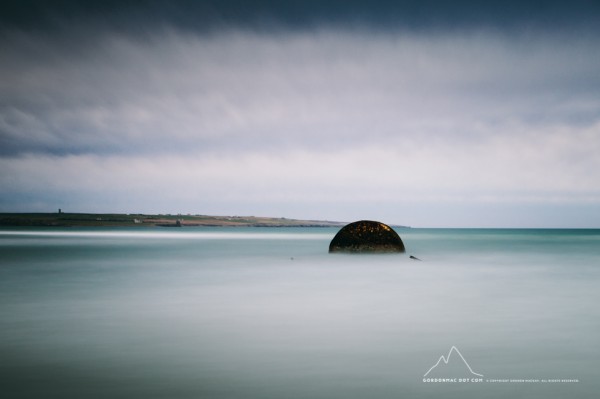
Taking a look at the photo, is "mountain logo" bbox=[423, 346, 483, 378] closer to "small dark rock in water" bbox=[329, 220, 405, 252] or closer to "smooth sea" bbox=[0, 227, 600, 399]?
"smooth sea" bbox=[0, 227, 600, 399]

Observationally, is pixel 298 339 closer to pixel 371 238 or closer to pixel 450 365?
pixel 450 365

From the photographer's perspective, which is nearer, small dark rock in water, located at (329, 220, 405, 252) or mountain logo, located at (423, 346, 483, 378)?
mountain logo, located at (423, 346, 483, 378)

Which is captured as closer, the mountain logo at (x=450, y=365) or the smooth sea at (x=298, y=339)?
the smooth sea at (x=298, y=339)

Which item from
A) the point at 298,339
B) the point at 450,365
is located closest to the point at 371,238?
the point at 298,339

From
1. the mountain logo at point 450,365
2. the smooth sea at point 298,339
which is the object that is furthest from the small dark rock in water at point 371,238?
the mountain logo at point 450,365

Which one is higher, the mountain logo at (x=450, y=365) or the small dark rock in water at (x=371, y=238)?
the small dark rock in water at (x=371, y=238)

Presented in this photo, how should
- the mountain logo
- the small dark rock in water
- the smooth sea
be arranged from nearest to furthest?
the smooth sea < the mountain logo < the small dark rock in water

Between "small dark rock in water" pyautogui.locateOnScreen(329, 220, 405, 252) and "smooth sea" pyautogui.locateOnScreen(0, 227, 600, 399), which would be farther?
"small dark rock in water" pyautogui.locateOnScreen(329, 220, 405, 252)

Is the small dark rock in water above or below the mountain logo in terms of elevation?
above

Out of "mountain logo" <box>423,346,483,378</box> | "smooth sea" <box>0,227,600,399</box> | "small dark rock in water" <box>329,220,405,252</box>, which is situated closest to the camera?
"smooth sea" <box>0,227,600,399</box>

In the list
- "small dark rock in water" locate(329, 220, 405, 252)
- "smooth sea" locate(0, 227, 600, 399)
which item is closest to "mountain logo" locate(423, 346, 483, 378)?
"smooth sea" locate(0, 227, 600, 399)

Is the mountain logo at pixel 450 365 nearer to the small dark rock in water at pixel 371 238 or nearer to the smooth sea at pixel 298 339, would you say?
the smooth sea at pixel 298 339

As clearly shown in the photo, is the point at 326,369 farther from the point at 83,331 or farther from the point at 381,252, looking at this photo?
the point at 381,252

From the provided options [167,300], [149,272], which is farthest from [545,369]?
[149,272]
